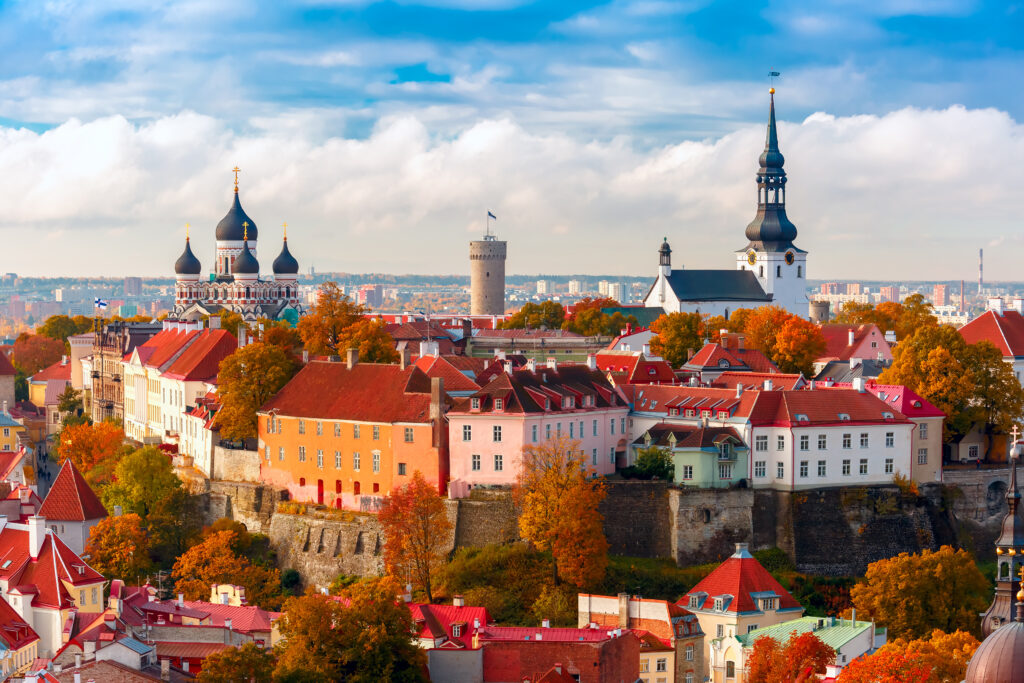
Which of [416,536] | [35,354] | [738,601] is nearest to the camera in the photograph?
[738,601]

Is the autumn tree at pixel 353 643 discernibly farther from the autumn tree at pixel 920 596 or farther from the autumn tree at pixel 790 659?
the autumn tree at pixel 920 596

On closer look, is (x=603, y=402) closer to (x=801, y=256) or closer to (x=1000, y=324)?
(x=1000, y=324)

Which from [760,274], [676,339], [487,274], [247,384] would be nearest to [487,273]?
[487,274]

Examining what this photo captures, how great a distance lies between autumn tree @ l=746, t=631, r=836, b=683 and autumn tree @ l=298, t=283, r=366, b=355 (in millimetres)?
39456

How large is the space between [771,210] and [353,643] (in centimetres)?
10514

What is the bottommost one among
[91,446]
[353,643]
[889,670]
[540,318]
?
[353,643]

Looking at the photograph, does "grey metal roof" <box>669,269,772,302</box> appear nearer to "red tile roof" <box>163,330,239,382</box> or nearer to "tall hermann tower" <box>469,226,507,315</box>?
"tall hermann tower" <box>469,226,507,315</box>

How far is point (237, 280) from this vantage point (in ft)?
552

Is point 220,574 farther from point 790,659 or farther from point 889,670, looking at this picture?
point 889,670

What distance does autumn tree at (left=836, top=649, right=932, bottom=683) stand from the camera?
51281mm

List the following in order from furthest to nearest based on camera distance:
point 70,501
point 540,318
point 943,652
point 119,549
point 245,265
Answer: point 245,265
point 540,318
point 70,501
point 119,549
point 943,652

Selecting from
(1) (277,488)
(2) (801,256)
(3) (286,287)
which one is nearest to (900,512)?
(1) (277,488)

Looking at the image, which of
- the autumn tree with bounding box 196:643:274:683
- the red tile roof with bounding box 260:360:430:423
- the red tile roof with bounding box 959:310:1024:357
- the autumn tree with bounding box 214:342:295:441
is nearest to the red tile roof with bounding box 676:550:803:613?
the red tile roof with bounding box 260:360:430:423

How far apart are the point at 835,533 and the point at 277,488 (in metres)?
26.5
